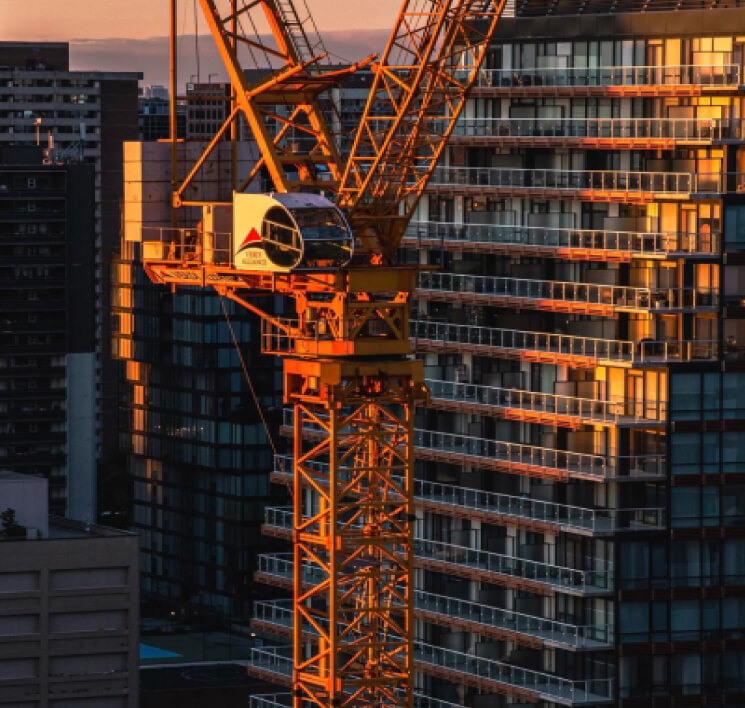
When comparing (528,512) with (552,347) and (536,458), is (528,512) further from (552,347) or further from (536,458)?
(552,347)

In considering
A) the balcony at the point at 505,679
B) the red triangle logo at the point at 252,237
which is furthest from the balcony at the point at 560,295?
the red triangle logo at the point at 252,237

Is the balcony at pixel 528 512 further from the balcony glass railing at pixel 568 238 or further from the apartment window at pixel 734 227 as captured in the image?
the apartment window at pixel 734 227

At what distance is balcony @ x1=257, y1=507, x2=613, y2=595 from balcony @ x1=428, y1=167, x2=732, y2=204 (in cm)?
1929

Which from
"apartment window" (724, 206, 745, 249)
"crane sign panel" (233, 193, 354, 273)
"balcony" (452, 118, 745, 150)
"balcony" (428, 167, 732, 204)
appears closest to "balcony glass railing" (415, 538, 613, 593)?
"apartment window" (724, 206, 745, 249)

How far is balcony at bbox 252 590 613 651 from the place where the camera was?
16438 cm

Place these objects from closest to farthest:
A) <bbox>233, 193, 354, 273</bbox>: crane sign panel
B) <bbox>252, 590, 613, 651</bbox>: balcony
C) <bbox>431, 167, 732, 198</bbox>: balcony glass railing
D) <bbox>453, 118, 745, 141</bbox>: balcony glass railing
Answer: <bbox>233, 193, 354, 273</bbox>: crane sign panel
<bbox>252, 590, 613, 651</bbox>: balcony
<bbox>431, 167, 732, 198</bbox>: balcony glass railing
<bbox>453, 118, 745, 141</bbox>: balcony glass railing

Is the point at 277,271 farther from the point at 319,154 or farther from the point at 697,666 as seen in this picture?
the point at 697,666

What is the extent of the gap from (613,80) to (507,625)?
29171mm

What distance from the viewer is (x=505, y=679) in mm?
168750

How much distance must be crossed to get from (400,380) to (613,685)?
64.1ft

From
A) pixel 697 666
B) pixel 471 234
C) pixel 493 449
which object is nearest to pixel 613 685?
pixel 697 666

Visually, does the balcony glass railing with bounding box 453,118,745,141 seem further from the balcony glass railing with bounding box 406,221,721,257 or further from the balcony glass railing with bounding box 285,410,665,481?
the balcony glass railing with bounding box 285,410,665,481

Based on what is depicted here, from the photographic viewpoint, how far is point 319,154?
528 feet

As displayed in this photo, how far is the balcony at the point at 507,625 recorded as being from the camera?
164 meters
